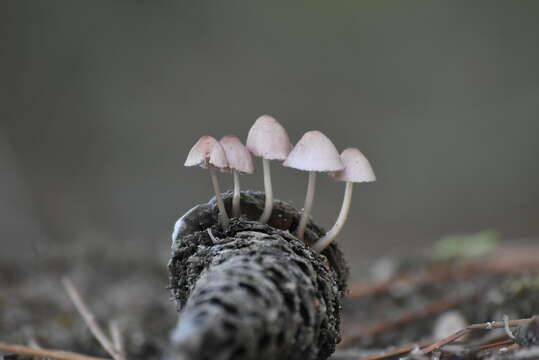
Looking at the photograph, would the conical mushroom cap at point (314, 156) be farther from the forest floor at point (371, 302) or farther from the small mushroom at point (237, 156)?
the forest floor at point (371, 302)

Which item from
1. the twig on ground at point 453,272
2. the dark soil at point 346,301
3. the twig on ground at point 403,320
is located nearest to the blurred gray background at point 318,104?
the dark soil at point 346,301

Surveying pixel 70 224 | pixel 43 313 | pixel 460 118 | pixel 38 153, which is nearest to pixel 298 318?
pixel 43 313

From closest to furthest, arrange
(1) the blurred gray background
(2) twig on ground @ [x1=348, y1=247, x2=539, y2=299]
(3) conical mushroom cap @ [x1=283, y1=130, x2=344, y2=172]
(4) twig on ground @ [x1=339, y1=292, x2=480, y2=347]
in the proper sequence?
(3) conical mushroom cap @ [x1=283, y1=130, x2=344, y2=172]
(4) twig on ground @ [x1=339, y1=292, x2=480, y2=347]
(2) twig on ground @ [x1=348, y1=247, x2=539, y2=299]
(1) the blurred gray background

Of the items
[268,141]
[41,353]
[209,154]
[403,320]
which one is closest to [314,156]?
[268,141]

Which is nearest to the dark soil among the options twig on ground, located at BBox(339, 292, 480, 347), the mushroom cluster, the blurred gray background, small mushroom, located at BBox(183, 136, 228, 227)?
twig on ground, located at BBox(339, 292, 480, 347)

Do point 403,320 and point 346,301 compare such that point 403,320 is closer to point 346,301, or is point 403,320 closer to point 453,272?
point 346,301

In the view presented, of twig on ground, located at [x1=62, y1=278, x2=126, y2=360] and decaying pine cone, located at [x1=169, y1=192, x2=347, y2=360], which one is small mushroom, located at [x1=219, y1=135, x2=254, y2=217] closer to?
decaying pine cone, located at [x1=169, y1=192, x2=347, y2=360]
